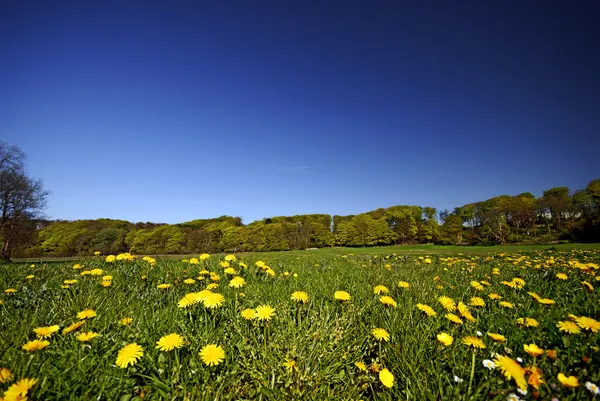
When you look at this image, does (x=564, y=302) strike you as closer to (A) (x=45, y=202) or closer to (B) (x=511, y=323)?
(B) (x=511, y=323)

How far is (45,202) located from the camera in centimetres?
2983

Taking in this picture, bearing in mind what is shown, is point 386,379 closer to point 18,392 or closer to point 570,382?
point 570,382

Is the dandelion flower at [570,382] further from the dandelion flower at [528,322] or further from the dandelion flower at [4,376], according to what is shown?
the dandelion flower at [4,376]

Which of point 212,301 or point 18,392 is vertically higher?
point 212,301

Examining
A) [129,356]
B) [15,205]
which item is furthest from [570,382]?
[15,205]

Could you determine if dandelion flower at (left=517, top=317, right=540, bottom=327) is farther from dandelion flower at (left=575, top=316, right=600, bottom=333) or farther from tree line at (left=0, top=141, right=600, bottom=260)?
tree line at (left=0, top=141, right=600, bottom=260)

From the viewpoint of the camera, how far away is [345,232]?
63.3m

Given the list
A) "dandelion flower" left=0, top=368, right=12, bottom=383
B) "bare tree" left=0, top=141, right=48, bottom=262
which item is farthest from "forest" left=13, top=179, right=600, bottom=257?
"dandelion flower" left=0, top=368, right=12, bottom=383

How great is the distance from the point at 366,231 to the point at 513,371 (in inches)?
2465

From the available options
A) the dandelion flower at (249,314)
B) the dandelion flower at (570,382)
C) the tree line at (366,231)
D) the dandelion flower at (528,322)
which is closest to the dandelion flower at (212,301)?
the dandelion flower at (249,314)

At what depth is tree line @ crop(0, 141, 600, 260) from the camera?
51.0 meters

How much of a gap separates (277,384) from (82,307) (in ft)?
6.87

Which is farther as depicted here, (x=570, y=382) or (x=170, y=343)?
(x=170, y=343)

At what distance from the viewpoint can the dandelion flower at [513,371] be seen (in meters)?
1.39
